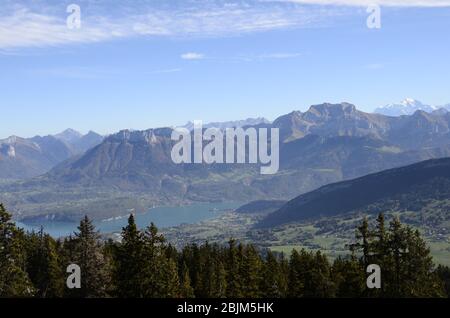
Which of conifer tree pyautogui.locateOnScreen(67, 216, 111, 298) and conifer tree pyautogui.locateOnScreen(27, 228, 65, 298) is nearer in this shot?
conifer tree pyautogui.locateOnScreen(67, 216, 111, 298)

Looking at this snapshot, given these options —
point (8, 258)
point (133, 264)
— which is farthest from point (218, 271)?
point (8, 258)

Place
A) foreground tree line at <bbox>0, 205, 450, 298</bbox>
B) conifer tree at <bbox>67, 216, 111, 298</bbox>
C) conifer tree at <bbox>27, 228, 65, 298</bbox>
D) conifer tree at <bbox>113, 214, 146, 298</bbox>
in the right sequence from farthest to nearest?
1. conifer tree at <bbox>27, 228, 65, 298</bbox>
2. conifer tree at <bbox>67, 216, 111, 298</bbox>
3. conifer tree at <bbox>113, 214, 146, 298</bbox>
4. foreground tree line at <bbox>0, 205, 450, 298</bbox>

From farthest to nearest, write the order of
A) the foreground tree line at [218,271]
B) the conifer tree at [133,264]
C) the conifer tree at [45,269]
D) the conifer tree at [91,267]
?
the conifer tree at [45,269] → the conifer tree at [91,267] → the conifer tree at [133,264] → the foreground tree line at [218,271]

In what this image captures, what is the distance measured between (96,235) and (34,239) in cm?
4780

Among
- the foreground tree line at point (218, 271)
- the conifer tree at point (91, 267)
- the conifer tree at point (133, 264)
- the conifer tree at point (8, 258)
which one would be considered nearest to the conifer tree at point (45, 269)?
the foreground tree line at point (218, 271)

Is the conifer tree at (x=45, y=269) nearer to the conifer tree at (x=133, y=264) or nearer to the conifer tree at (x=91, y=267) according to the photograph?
the conifer tree at (x=91, y=267)

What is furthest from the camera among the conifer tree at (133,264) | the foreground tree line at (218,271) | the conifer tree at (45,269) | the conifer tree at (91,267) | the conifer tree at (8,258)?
the conifer tree at (45,269)

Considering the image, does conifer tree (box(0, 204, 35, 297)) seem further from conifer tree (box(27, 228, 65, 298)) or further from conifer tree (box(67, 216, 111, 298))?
conifer tree (box(27, 228, 65, 298))

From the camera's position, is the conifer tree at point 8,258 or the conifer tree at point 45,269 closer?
the conifer tree at point 8,258

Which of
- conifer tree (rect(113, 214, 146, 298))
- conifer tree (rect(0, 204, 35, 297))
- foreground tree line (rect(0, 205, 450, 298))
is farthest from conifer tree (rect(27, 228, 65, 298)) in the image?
conifer tree (rect(113, 214, 146, 298))

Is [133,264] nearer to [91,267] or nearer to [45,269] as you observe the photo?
[91,267]
